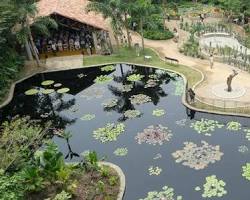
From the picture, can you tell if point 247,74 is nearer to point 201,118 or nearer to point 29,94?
point 201,118

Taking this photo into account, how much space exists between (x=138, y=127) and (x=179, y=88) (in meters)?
7.51

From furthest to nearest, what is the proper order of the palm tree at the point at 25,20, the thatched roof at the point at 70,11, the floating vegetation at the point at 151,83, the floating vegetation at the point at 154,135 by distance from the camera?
1. the thatched roof at the point at 70,11
2. the palm tree at the point at 25,20
3. the floating vegetation at the point at 151,83
4. the floating vegetation at the point at 154,135

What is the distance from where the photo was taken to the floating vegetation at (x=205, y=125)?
92.1 ft

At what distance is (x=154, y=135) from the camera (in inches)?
1110

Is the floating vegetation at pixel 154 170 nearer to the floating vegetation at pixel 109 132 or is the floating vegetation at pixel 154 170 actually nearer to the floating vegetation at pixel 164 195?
the floating vegetation at pixel 164 195

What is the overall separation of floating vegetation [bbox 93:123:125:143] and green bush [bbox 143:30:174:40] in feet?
67.9

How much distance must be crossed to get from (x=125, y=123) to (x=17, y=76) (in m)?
15.7

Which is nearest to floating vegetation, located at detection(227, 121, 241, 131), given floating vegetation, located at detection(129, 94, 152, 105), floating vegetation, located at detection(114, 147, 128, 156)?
floating vegetation, located at detection(129, 94, 152, 105)

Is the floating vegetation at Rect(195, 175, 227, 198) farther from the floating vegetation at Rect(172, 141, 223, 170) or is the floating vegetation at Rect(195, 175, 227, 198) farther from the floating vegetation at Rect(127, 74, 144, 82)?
the floating vegetation at Rect(127, 74, 144, 82)

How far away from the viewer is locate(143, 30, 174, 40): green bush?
47781mm

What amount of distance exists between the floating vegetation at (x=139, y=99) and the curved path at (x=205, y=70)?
4440 millimetres

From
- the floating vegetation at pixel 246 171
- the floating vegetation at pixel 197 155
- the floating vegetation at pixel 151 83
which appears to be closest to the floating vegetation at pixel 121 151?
the floating vegetation at pixel 197 155

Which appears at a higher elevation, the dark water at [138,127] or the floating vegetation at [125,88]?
the floating vegetation at [125,88]

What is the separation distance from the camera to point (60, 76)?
4038 centimetres
